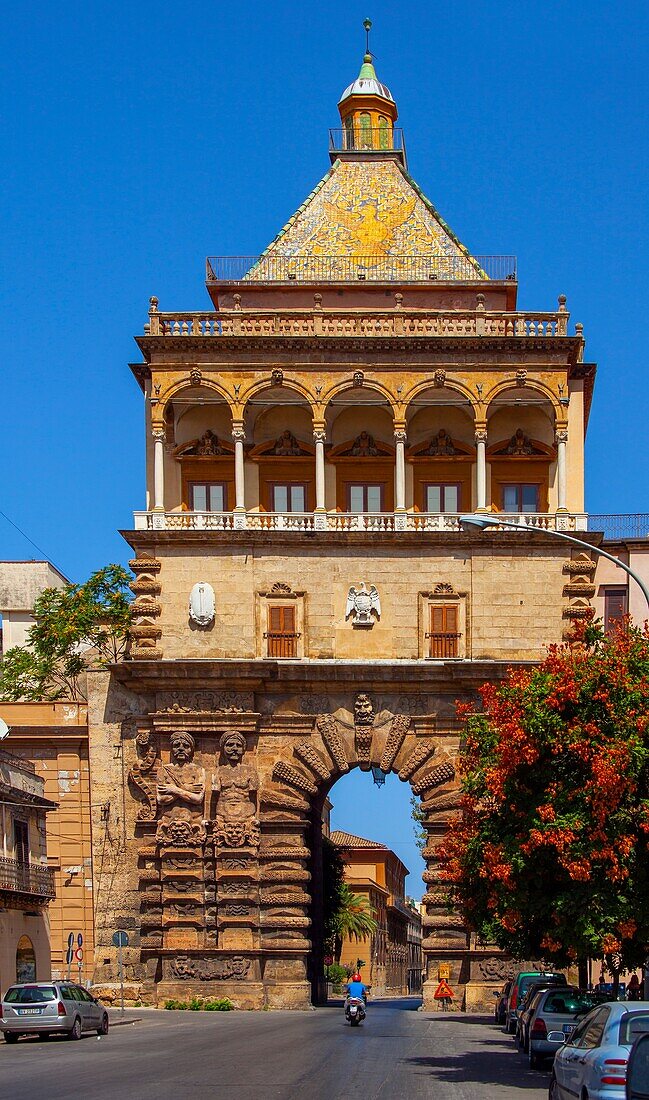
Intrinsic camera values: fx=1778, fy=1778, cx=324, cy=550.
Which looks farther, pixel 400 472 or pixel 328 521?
pixel 400 472

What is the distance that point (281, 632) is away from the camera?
5725 cm

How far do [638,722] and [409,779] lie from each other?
87.6 feet

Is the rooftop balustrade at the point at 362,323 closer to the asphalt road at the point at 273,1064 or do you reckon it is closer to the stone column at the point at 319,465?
the stone column at the point at 319,465

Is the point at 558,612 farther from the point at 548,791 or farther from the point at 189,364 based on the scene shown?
the point at 548,791

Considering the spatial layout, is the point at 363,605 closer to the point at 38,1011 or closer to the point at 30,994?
the point at 30,994

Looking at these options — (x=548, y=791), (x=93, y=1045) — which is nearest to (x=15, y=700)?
(x=93, y=1045)

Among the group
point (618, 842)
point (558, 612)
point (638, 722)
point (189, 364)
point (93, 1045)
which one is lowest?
point (93, 1045)

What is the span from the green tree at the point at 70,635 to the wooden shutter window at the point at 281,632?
284 inches

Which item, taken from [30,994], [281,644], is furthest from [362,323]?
[30,994]

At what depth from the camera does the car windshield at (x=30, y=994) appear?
38.9 meters

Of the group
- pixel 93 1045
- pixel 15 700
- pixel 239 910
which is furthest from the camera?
pixel 15 700

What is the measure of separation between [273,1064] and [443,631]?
90.3 feet

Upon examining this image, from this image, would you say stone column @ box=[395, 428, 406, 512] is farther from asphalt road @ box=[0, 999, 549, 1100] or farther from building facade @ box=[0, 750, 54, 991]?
asphalt road @ box=[0, 999, 549, 1100]

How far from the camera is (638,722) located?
30.0 meters
